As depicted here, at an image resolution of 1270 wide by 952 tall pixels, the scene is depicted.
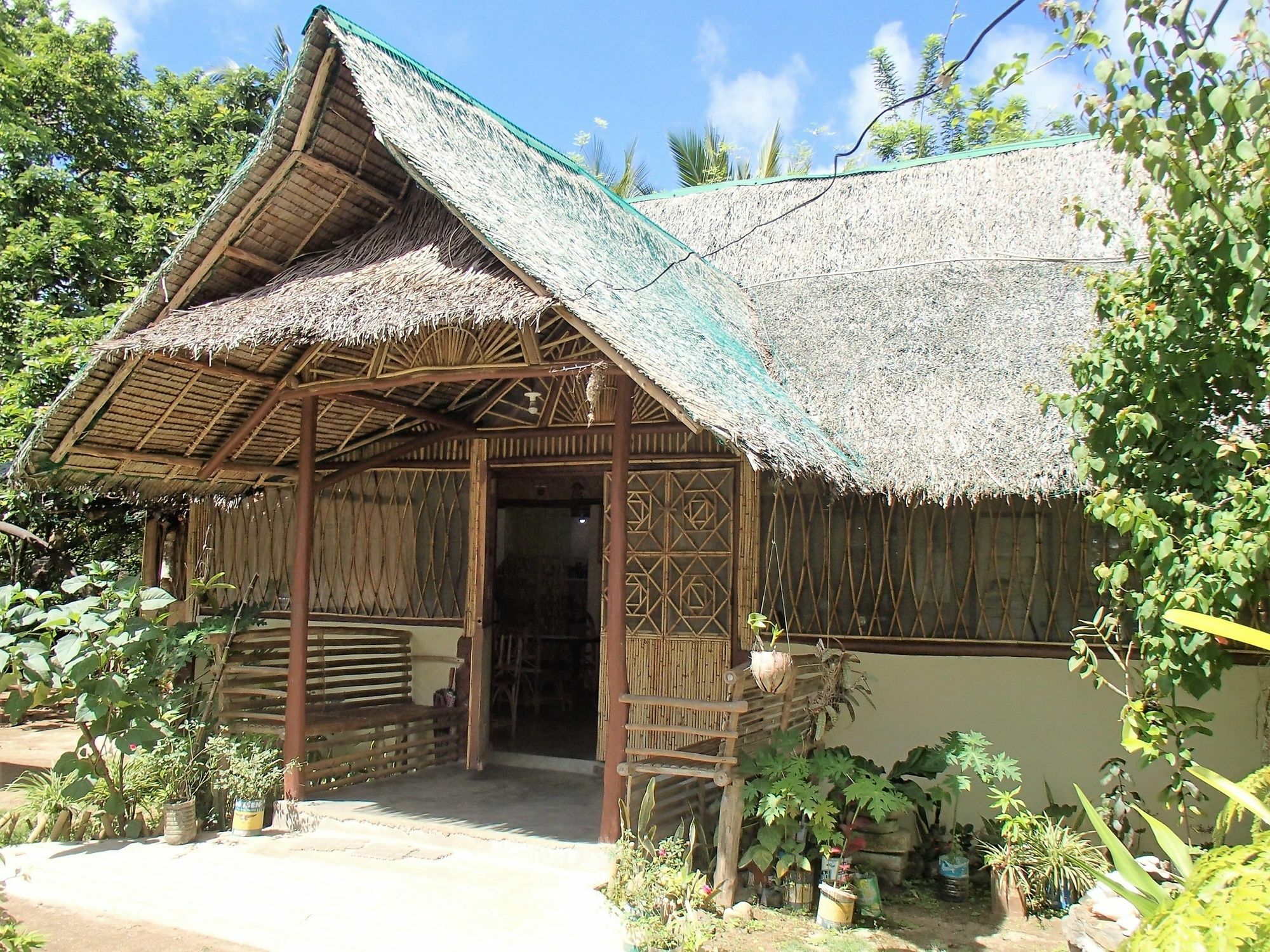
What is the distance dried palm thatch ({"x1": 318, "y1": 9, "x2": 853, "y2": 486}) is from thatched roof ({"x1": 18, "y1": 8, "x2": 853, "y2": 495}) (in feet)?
0.05

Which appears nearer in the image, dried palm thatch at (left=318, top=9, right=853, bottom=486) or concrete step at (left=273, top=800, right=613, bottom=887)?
dried palm thatch at (left=318, top=9, right=853, bottom=486)

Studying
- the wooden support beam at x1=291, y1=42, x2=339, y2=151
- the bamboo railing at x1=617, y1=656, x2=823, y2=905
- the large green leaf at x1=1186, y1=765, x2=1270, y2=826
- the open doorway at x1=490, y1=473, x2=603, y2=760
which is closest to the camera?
the large green leaf at x1=1186, y1=765, x2=1270, y2=826

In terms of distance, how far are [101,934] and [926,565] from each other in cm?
463

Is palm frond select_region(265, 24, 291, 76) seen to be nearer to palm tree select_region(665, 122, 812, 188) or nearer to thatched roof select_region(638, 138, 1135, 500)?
palm tree select_region(665, 122, 812, 188)

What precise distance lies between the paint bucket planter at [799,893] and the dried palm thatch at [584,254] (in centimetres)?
188

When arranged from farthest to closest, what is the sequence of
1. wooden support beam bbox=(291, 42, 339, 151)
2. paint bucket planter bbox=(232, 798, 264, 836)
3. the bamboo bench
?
the bamboo bench, paint bucket planter bbox=(232, 798, 264, 836), wooden support beam bbox=(291, 42, 339, 151)

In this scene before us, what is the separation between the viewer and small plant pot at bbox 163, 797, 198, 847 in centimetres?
518

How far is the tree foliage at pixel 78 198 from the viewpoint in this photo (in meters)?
8.91

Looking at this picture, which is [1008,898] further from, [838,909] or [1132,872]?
[1132,872]

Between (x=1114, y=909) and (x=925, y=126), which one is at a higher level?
(x=925, y=126)

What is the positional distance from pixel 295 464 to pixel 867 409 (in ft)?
13.9

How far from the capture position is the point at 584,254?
534 cm

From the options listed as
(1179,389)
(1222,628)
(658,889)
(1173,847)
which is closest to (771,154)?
(1179,389)

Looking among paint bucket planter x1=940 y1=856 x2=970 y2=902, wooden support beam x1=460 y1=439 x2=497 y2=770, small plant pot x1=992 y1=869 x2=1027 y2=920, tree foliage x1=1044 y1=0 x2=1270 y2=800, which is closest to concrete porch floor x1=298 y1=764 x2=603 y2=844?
wooden support beam x1=460 y1=439 x2=497 y2=770
